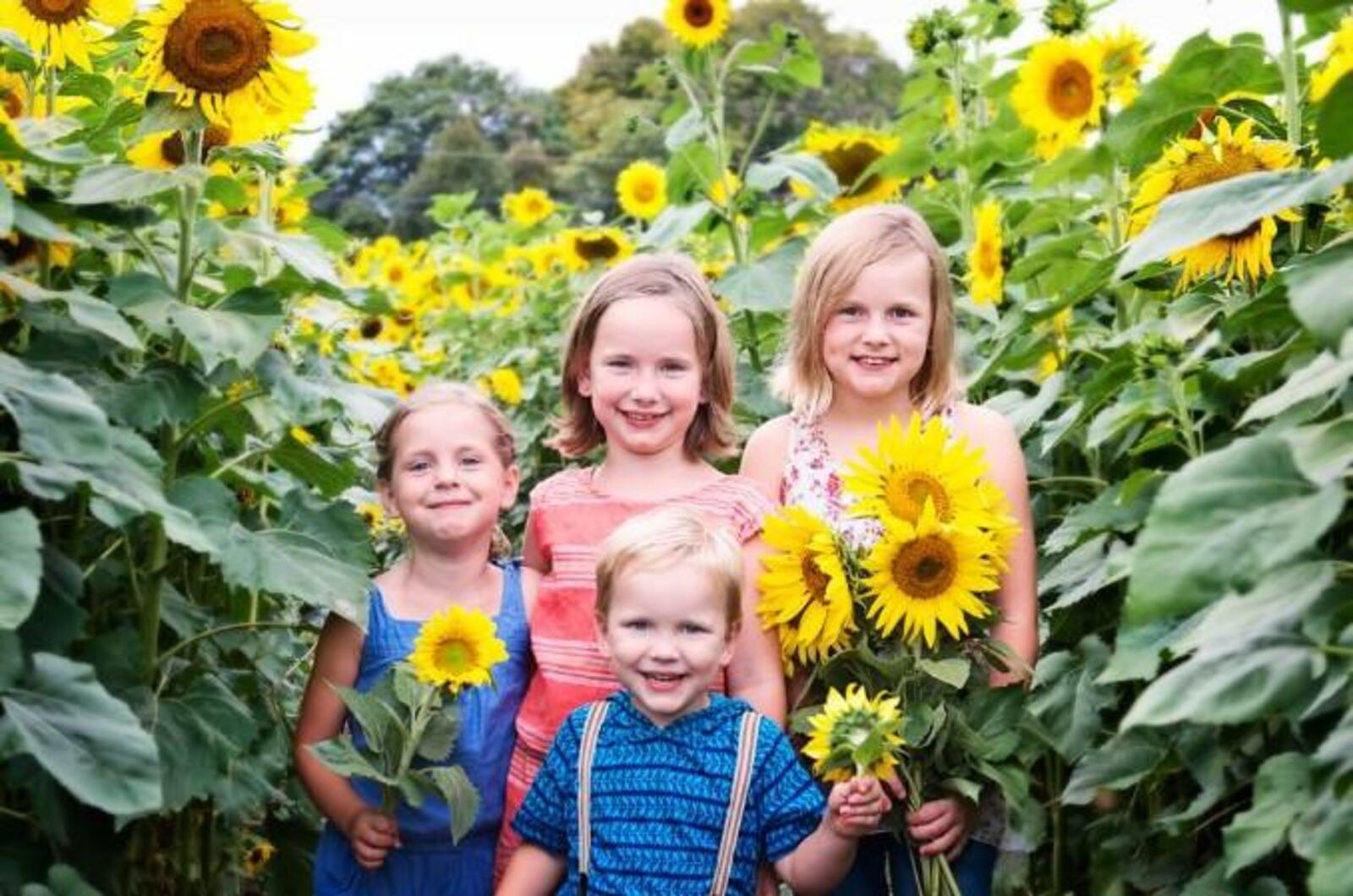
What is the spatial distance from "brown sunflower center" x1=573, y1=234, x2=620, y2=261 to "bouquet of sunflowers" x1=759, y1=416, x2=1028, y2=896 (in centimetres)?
442

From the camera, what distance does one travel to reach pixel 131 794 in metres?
2.10

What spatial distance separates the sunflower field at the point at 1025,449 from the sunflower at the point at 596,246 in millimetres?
2928

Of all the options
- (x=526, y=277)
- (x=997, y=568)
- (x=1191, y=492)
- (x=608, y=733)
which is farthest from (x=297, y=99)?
(x=526, y=277)

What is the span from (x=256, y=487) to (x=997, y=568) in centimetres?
124

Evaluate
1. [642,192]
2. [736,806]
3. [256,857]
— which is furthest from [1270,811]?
[642,192]

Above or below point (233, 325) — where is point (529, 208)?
above

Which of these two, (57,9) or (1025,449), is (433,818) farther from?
(57,9)

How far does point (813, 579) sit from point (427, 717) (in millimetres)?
623

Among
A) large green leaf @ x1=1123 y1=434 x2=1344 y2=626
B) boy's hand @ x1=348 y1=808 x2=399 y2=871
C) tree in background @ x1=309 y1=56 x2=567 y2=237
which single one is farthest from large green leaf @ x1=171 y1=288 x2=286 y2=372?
A: tree in background @ x1=309 y1=56 x2=567 y2=237

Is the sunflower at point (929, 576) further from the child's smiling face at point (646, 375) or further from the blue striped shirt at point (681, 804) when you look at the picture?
the child's smiling face at point (646, 375)

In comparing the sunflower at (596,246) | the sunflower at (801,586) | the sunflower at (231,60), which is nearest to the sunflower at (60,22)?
the sunflower at (231,60)

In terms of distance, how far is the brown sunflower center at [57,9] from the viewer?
3209 mm

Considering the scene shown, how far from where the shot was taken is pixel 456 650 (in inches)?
111

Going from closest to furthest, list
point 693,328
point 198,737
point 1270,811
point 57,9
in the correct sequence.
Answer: point 1270,811 < point 198,737 < point 57,9 < point 693,328
